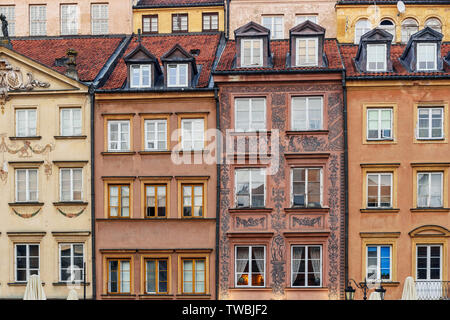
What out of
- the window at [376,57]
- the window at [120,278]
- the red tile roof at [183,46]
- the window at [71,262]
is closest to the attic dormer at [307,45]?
the window at [376,57]

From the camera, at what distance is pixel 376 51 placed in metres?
Answer: 26.5

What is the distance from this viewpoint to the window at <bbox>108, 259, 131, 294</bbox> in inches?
1025

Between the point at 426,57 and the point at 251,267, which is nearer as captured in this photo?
the point at 251,267

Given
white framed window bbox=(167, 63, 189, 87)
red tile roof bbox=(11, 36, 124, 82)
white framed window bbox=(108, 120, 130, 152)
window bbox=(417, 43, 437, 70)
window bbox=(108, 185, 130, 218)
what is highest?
red tile roof bbox=(11, 36, 124, 82)

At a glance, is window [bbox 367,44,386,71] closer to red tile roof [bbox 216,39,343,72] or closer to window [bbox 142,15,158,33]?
red tile roof [bbox 216,39,343,72]

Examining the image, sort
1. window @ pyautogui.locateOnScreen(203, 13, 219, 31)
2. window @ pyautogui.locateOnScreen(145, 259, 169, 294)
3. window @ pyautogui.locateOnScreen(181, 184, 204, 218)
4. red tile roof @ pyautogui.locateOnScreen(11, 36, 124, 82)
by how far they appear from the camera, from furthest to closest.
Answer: window @ pyautogui.locateOnScreen(203, 13, 219, 31), red tile roof @ pyautogui.locateOnScreen(11, 36, 124, 82), window @ pyautogui.locateOnScreen(181, 184, 204, 218), window @ pyautogui.locateOnScreen(145, 259, 169, 294)

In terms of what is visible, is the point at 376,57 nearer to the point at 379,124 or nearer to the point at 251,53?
the point at 379,124

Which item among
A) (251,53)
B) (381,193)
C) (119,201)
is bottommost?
(119,201)

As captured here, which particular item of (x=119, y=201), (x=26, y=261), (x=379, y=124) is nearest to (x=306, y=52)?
(x=379, y=124)

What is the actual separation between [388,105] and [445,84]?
236 centimetres

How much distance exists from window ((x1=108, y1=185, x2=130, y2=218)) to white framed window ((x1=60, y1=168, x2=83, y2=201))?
4.16 feet

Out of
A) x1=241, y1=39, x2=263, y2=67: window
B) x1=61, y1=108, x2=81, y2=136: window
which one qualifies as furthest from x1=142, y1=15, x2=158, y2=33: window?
x1=61, y1=108, x2=81, y2=136: window

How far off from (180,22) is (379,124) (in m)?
13.7

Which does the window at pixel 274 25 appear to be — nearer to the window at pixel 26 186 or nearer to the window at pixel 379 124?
the window at pixel 379 124
